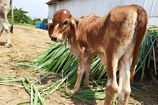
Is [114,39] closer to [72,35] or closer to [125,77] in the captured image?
[125,77]

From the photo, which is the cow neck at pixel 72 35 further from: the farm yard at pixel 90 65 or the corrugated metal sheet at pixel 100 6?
the corrugated metal sheet at pixel 100 6

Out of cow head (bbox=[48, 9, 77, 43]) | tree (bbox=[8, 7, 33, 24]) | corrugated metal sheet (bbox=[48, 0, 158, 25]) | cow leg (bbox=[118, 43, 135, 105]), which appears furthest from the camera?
tree (bbox=[8, 7, 33, 24])

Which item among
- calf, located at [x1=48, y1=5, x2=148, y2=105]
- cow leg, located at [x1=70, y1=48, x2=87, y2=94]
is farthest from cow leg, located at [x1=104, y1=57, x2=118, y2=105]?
cow leg, located at [x1=70, y1=48, x2=87, y2=94]

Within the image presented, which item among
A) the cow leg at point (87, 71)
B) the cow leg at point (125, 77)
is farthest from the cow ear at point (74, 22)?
the cow leg at point (125, 77)

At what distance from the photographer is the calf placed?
12.2 ft

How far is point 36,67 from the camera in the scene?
235 inches

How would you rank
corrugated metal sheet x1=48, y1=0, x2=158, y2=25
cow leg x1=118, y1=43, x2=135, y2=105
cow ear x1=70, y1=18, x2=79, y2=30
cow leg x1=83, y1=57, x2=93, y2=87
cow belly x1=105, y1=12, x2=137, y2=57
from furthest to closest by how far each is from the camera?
corrugated metal sheet x1=48, y1=0, x2=158, y2=25, cow leg x1=83, y1=57, x2=93, y2=87, cow ear x1=70, y1=18, x2=79, y2=30, cow leg x1=118, y1=43, x2=135, y2=105, cow belly x1=105, y1=12, x2=137, y2=57

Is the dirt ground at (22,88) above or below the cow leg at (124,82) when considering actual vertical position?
below

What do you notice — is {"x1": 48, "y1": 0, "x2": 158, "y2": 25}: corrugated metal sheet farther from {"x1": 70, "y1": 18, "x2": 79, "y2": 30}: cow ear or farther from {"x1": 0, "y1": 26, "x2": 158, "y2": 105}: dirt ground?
{"x1": 70, "y1": 18, "x2": 79, "y2": 30}: cow ear

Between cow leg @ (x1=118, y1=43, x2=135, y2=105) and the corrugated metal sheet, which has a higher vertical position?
the corrugated metal sheet

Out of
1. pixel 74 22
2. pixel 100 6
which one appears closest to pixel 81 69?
pixel 74 22

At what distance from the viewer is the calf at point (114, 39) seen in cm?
372

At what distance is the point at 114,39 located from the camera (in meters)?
3.79

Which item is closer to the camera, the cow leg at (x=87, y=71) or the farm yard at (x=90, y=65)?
the farm yard at (x=90, y=65)
